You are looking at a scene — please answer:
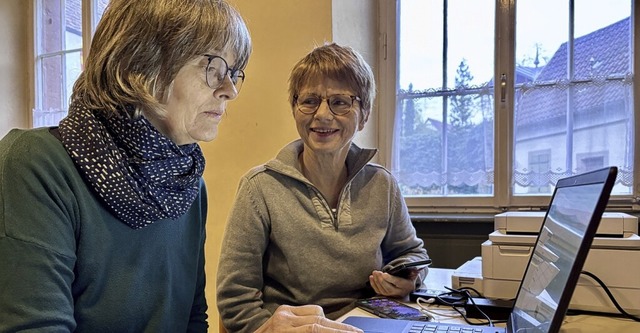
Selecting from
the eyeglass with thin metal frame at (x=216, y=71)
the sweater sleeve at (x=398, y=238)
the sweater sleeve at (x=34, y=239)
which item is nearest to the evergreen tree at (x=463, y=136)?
the sweater sleeve at (x=398, y=238)

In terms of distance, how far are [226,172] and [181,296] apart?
1.26m

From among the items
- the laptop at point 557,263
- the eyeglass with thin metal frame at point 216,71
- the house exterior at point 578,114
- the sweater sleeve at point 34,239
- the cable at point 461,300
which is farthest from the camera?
the house exterior at point 578,114

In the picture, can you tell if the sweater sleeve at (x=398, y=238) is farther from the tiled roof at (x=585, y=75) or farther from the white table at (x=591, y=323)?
the tiled roof at (x=585, y=75)

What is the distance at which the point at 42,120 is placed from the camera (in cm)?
323

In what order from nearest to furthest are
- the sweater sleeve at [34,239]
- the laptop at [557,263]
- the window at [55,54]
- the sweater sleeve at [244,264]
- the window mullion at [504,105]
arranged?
the laptop at [557,263]
the sweater sleeve at [34,239]
the sweater sleeve at [244,264]
the window mullion at [504,105]
the window at [55,54]

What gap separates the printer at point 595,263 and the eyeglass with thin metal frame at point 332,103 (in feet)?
1.71

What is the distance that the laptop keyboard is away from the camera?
88 centimetres

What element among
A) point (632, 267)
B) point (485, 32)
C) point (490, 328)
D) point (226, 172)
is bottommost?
point (490, 328)

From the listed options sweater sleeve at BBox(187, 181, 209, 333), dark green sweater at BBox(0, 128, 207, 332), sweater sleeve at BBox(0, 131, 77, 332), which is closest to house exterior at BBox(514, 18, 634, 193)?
sweater sleeve at BBox(187, 181, 209, 333)

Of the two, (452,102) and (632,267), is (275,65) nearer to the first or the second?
(452,102)

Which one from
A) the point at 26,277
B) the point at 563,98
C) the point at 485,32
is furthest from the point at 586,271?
the point at 485,32

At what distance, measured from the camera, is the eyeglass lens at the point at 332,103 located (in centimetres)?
135

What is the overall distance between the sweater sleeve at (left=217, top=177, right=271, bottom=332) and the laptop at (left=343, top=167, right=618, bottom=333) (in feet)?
0.91

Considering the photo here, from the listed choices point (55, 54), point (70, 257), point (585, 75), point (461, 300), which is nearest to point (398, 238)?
point (461, 300)
